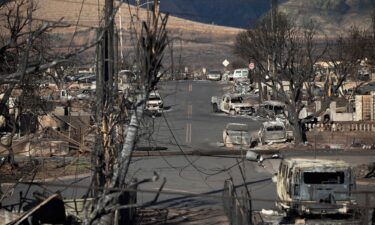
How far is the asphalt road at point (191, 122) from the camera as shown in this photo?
48.0 m

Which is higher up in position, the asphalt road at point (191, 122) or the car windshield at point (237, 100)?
the car windshield at point (237, 100)

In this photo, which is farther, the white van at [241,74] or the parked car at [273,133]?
the white van at [241,74]

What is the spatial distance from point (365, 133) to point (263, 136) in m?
5.68

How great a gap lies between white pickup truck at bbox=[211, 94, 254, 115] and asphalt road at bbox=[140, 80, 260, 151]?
0.61m

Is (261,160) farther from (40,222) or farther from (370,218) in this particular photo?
(40,222)

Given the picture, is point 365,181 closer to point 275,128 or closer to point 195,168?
point 195,168

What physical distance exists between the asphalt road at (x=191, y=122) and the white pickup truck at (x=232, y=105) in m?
0.61

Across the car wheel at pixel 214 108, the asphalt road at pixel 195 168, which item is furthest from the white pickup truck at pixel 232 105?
the asphalt road at pixel 195 168

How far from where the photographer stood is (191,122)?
199ft

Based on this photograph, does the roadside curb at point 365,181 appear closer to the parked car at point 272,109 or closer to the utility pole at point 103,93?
the utility pole at point 103,93

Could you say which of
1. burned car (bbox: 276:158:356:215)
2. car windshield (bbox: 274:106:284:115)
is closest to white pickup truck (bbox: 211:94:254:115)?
car windshield (bbox: 274:106:284:115)

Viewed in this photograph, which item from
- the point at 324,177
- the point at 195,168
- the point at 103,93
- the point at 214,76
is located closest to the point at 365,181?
the point at 195,168

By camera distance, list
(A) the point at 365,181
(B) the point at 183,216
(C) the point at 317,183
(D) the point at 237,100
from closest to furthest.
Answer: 1. (C) the point at 317,183
2. (B) the point at 183,216
3. (A) the point at 365,181
4. (D) the point at 237,100

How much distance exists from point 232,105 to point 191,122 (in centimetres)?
635
